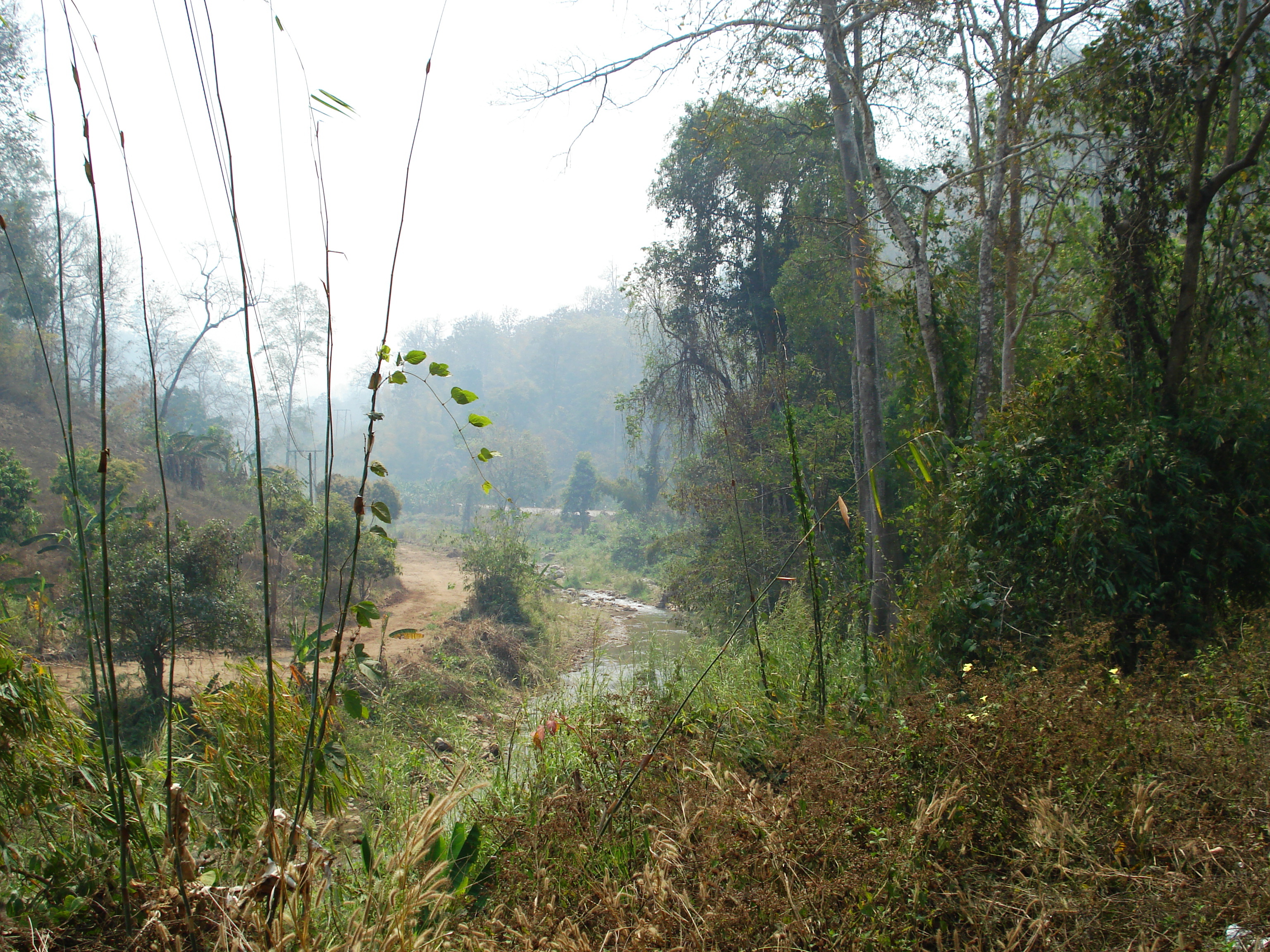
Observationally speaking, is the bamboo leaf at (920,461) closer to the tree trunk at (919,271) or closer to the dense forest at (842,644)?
the dense forest at (842,644)

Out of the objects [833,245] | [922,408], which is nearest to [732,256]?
[833,245]

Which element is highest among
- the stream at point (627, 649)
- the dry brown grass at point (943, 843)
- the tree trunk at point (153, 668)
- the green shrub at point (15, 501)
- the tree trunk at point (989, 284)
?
the tree trunk at point (989, 284)

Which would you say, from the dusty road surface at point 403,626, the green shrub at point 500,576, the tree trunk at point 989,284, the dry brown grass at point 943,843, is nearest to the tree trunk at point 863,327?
the tree trunk at point 989,284

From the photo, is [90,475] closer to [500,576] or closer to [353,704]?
[500,576]

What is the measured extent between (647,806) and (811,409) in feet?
29.9

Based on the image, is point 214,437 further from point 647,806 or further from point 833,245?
point 647,806

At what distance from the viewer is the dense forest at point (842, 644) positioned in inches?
56.4

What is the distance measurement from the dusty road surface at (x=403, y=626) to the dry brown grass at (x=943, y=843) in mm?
1147

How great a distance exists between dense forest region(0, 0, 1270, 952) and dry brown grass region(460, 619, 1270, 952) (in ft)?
0.05

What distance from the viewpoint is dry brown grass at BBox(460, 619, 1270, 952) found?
1424 mm

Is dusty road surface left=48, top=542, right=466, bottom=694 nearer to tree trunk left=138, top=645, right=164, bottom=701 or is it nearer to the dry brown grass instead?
tree trunk left=138, top=645, right=164, bottom=701

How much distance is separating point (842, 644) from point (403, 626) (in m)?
9.46

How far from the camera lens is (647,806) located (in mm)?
2000

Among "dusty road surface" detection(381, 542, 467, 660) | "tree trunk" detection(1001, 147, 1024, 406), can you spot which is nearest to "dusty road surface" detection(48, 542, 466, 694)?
"dusty road surface" detection(381, 542, 467, 660)
